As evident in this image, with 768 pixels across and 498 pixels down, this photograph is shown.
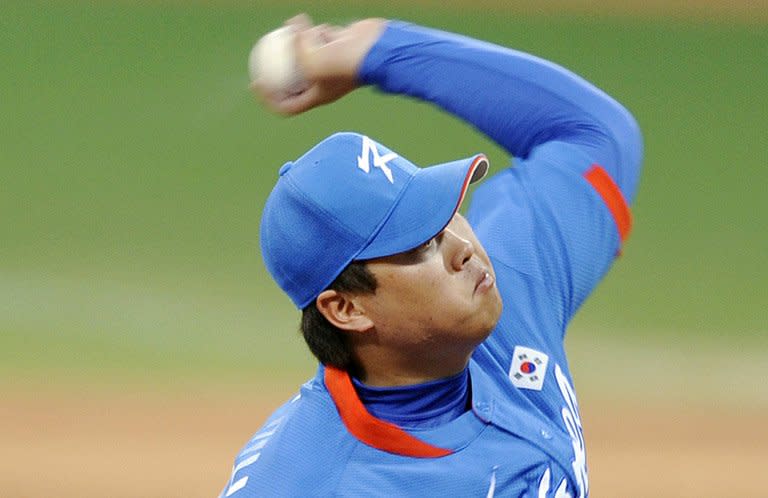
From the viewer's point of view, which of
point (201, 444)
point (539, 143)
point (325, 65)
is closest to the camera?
point (325, 65)

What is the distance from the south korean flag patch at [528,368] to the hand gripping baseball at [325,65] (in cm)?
37

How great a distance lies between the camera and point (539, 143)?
4.66 ft

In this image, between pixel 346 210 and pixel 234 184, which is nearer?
pixel 346 210

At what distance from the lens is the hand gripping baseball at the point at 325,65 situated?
1313mm

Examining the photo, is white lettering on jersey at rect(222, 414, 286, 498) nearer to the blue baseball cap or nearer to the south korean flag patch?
the blue baseball cap

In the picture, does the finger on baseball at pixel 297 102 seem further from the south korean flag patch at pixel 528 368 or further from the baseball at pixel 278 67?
the south korean flag patch at pixel 528 368

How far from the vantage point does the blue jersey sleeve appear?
52.5 inches

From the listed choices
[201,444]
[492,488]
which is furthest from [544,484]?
[201,444]

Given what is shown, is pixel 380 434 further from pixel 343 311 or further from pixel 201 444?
pixel 201 444

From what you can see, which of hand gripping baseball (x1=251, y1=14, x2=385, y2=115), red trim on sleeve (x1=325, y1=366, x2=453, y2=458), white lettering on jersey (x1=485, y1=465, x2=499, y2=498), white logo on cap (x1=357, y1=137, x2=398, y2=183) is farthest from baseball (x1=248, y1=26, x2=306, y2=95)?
white lettering on jersey (x1=485, y1=465, x2=499, y2=498)

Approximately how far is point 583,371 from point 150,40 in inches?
91.0

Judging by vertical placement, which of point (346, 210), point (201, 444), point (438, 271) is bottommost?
point (201, 444)

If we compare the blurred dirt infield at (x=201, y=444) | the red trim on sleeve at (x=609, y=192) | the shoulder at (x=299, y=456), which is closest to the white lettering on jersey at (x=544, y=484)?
the shoulder at (x=299, y=456)

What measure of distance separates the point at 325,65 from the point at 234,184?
3065 mm
